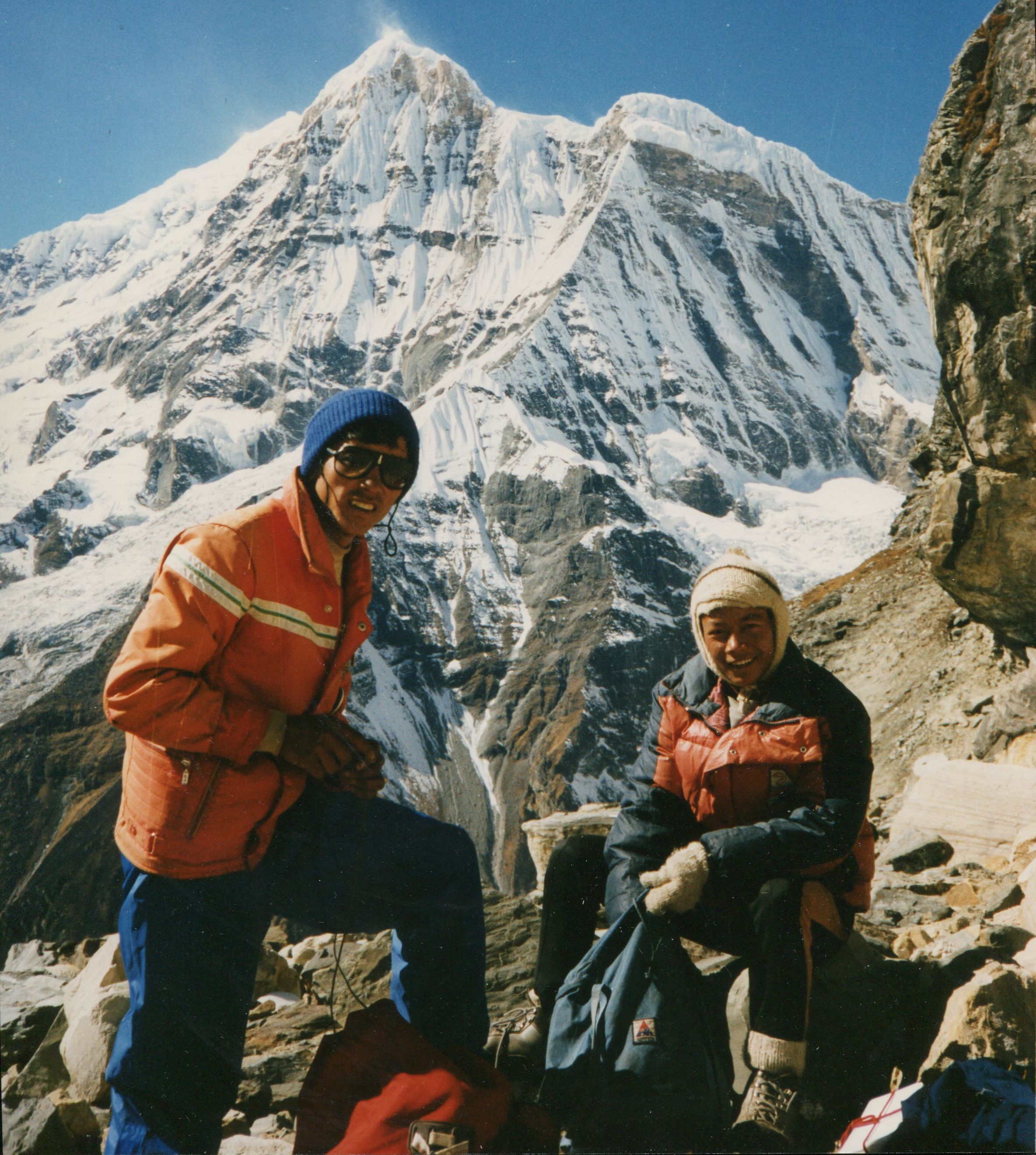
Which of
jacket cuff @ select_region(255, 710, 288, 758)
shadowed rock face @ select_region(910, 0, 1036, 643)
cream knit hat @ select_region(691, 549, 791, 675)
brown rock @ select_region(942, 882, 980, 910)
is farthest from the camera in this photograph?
shadowed rock face @ select_region(910, 0, 1036, 643)

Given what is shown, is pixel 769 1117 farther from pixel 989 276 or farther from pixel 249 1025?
pixel 989 276

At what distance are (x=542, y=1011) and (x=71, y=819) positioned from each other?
92.7 meters

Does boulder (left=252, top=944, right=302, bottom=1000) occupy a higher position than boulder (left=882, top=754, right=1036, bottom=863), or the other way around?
boulder (left=882, top=754, right=1036, bottom=863)

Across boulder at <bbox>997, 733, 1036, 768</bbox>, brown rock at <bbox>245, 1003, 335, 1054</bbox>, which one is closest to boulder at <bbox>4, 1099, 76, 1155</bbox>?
brown rock at <bbox>245, 1003, 335, 1054</bbox>

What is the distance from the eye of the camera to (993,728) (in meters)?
8.06

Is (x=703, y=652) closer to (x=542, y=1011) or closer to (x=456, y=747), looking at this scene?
(x=542, y=1011)

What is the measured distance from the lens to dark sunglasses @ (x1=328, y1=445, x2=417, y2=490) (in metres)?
2.84

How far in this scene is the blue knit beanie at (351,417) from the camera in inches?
112

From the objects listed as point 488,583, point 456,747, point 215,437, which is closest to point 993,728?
point 456,747

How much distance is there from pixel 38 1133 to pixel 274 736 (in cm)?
160

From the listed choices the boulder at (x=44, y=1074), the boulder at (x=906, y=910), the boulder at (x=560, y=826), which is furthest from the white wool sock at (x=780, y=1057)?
the boulder at (x=560, y=826)

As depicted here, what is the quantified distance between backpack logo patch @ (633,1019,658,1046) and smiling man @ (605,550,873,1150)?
282 millimetres

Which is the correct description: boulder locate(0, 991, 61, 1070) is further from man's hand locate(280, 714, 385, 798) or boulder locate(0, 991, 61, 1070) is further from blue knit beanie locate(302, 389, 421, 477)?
blue knit beanie locate(302, 389, 421, 477)

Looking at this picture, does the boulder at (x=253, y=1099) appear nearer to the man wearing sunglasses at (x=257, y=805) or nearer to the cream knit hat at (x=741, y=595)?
the man wearing sunglasses at (x=257, y=805)
